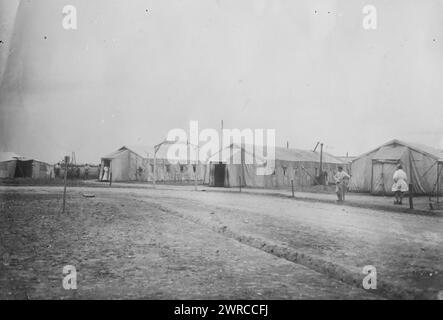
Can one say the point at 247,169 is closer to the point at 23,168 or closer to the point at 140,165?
the point at 140,165

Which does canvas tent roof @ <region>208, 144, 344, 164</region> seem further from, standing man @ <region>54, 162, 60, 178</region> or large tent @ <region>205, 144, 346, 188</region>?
standing man @ <region>54, 162, 60, 178</region>

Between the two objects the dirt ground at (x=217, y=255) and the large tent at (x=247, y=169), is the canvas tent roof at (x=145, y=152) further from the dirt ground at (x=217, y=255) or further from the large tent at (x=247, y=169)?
the dirt ground at (x=217, y=255)

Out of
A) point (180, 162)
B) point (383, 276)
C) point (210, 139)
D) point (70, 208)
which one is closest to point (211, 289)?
point (383, 276)

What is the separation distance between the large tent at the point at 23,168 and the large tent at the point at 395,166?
2669 cm

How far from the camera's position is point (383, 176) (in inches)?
834

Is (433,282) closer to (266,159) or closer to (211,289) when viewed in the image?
(211,289)

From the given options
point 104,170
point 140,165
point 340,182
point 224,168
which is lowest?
point 340,182

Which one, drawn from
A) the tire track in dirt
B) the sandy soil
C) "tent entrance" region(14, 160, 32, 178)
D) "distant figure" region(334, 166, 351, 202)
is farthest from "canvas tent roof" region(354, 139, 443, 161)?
"tent entrance" region(14, 160, 32, 178)

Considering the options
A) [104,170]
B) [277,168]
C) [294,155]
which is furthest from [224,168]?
[104,170]

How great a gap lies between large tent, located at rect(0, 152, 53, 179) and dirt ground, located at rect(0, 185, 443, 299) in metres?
25.1

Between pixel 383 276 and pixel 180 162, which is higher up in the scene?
pixel 180 162

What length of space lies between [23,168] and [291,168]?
2436 cm

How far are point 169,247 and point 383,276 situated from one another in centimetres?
357

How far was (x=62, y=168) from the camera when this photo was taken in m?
40.0
